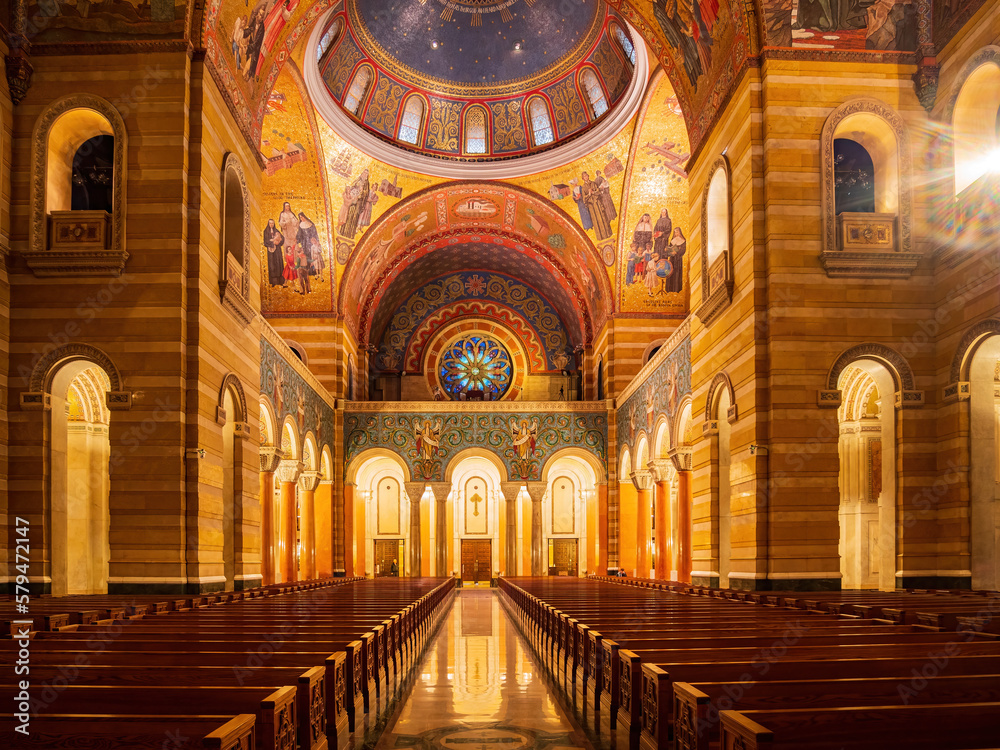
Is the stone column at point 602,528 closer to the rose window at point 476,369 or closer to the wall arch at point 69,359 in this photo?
the rose window at point 476,369

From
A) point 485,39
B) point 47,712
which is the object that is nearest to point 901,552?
point 47,712

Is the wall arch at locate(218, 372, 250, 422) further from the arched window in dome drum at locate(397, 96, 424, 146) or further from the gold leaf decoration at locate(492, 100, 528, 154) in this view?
the gold leaf decoration at locate(492, 100, 528, 154)

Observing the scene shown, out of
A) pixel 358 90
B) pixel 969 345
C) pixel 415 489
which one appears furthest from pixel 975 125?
pixel 415 489

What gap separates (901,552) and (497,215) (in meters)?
21.2

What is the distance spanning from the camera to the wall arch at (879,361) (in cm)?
1363

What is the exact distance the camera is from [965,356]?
13.0 metres

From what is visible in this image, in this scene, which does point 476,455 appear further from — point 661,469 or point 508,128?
point 508,128

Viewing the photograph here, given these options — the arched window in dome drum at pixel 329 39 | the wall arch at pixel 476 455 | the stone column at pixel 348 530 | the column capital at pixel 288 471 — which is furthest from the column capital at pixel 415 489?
the arched window in dome drum at pixel 329 39

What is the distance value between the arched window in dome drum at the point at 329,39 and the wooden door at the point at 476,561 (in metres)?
21.4

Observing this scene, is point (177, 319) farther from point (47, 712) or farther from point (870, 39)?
point (870, 39)

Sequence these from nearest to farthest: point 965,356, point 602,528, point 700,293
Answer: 1. point 965,356
2. point 700,293
3. point 602,528

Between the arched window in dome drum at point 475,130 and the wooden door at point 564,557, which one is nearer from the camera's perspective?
the arched window in dome drum at point 475,130

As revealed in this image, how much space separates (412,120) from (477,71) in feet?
8.64

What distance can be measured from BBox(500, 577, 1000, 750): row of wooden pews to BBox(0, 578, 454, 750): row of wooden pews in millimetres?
1889
